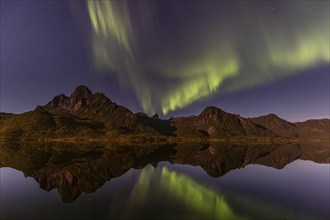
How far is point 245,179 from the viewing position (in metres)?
52.2

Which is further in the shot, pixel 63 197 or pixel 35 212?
pixel 63 197

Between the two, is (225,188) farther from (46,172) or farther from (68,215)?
(46,172)

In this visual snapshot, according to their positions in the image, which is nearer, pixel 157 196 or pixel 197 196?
pixel 157 196

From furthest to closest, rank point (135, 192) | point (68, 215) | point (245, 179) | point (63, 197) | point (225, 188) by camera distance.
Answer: point (245, 179), point (225, 188), point (135, 192), point (63, 197), point (68, 215)

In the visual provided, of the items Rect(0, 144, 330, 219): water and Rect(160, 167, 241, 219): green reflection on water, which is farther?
Rect(160, 167, 241, 219): green reflection on water

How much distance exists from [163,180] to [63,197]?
18.2 m

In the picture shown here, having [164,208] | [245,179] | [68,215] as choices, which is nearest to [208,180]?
[245,179]

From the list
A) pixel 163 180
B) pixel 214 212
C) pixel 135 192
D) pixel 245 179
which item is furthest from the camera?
pixel 245 179

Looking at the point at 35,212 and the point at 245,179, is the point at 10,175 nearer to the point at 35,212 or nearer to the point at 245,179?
the point at 35,212

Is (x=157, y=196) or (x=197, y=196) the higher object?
(x=197, y=196)

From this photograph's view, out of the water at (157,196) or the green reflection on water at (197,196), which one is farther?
the green reflection on water at (197,196)

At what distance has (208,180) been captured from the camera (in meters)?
49.8

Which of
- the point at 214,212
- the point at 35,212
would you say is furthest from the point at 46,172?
the point at 214,212

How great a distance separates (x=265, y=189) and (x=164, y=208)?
1917 cm
